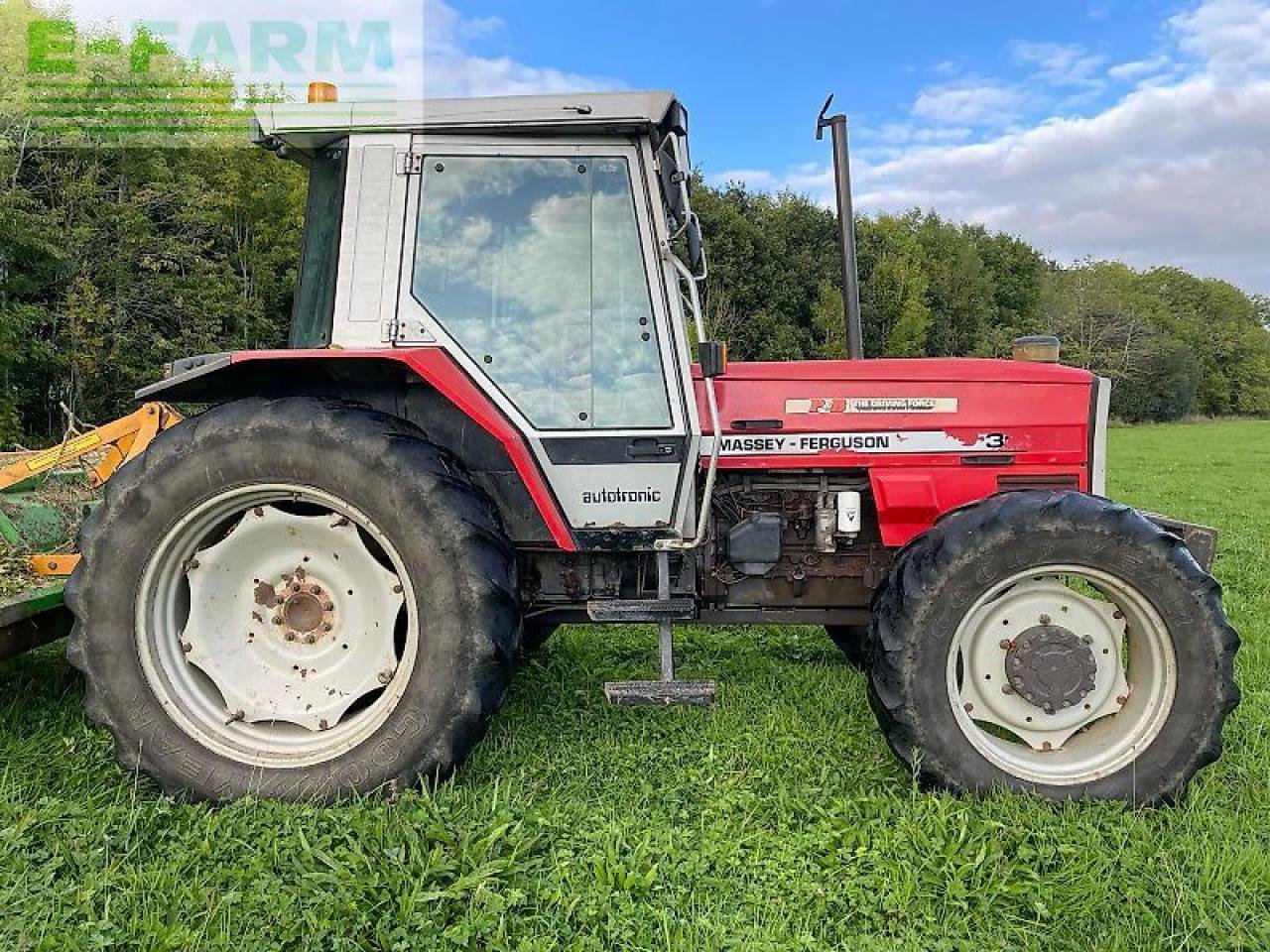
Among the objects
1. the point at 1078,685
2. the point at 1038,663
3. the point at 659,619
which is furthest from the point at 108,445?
the point at 1078,685

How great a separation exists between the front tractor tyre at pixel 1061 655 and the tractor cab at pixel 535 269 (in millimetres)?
1022

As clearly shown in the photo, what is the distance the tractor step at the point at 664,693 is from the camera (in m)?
3.20

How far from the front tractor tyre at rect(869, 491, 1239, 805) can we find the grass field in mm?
133

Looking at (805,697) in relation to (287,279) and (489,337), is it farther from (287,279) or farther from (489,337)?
(287,279)

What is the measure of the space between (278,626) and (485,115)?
201 cm

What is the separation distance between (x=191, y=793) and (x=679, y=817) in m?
1.67

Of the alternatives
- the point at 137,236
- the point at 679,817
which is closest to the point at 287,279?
the point at 137,236

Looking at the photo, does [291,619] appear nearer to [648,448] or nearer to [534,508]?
[534,508]

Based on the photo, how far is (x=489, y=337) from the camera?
327 centimetres

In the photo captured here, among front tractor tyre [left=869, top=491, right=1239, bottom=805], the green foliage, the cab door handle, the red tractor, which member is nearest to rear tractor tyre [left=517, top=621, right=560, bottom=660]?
the red tractor

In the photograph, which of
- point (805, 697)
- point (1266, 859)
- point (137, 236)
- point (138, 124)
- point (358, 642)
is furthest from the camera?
point (138, 124)

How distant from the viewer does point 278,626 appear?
3230mm

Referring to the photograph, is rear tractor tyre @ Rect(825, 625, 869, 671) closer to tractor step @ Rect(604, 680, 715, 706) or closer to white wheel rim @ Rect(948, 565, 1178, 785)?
white wheel rim @ Rect(948, 565, 1178, 785)

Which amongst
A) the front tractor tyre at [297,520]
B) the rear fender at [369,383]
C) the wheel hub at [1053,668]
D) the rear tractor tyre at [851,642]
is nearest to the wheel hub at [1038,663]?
the wheel hub at [1053,668]
